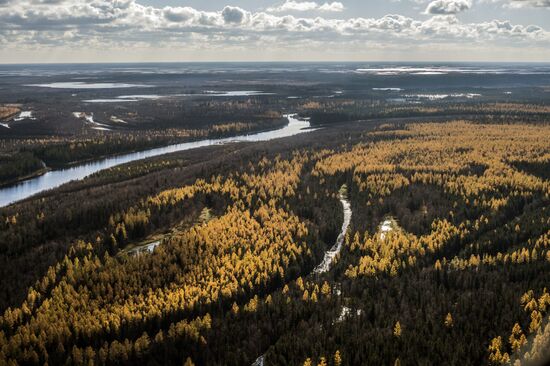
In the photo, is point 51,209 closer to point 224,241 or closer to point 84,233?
point 84,233

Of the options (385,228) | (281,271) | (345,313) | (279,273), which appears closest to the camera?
(345,313)

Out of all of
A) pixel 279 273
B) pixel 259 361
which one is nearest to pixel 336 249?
pixel 279 273

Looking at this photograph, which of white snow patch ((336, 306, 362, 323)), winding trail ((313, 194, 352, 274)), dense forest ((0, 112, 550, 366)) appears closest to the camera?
dense forest ((0, 112, 550, 366))

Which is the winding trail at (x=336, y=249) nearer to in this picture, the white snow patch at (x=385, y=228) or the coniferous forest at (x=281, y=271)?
the coniferous forest at (x=281, y=271)

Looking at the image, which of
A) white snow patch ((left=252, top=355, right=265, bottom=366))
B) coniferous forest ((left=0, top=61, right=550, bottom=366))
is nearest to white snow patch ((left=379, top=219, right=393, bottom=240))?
coniferous forest ((left=0, top=61, right=550, bottom=366))

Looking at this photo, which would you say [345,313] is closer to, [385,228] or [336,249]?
[336,249]

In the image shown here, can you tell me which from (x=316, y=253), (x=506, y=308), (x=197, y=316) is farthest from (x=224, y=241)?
(x=506, y=308)

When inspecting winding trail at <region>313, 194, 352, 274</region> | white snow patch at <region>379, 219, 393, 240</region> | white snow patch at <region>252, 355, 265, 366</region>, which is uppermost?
white snow patch at <region>379, 219, 393, 240</region>

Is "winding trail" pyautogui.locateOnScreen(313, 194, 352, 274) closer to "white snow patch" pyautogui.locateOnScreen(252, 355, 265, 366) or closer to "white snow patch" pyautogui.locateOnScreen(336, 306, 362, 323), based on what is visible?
"white snow patch" pyautogui.locateOnScreen(336, 306, 362, 323)

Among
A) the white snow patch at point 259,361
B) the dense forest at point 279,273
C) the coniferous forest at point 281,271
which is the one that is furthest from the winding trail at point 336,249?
the white snow patch at point 259,361
